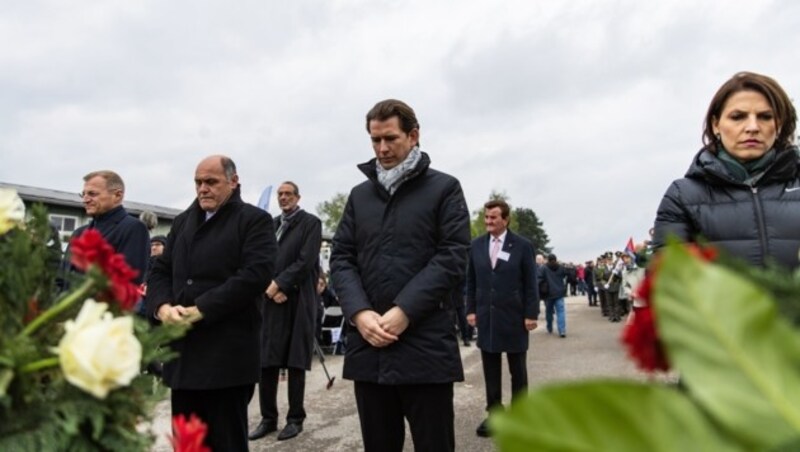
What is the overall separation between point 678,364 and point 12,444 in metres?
0.91

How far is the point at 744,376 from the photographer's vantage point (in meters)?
0.41

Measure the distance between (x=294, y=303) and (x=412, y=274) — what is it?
9.55 ft

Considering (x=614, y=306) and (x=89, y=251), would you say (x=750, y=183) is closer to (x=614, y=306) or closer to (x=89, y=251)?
(x=89, y=251)

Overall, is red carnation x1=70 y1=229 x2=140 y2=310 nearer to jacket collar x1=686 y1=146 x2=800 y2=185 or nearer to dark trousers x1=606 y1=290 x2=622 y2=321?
jacket collar x1=686 y1=146 x2=800 y2=185

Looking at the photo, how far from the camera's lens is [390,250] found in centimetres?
312

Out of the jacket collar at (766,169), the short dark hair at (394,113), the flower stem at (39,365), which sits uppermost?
the short dark hair at (394,113)

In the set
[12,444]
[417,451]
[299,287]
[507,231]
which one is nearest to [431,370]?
[417,451]

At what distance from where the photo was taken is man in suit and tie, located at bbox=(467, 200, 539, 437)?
19.3 ft

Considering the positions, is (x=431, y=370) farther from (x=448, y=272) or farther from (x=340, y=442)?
(x=340, y=442)

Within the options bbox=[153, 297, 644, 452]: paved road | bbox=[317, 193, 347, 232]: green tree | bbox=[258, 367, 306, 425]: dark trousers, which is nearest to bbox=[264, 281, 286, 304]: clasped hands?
bbox=[258, 367, 306, 425]: dark trousers

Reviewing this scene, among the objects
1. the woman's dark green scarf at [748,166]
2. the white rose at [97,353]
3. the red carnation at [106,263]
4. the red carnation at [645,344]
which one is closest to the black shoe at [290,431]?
the woman's dark green scarf at [748,166]

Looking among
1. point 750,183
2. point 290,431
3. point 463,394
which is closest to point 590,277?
point 463,394

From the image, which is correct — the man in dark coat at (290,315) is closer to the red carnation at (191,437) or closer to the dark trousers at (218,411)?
the dark trousers at (218,411)

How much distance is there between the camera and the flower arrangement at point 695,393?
1.28 feet
